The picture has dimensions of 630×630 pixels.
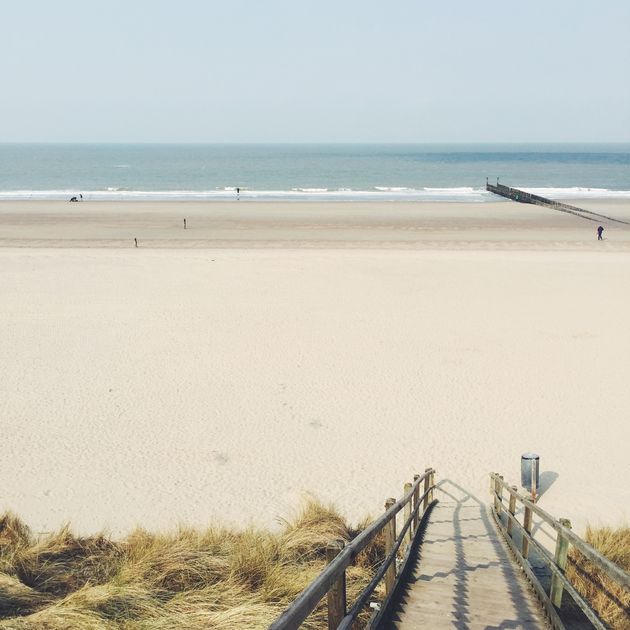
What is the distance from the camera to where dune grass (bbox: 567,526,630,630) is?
16.2 feet

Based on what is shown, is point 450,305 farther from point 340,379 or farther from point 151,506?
point 151,506

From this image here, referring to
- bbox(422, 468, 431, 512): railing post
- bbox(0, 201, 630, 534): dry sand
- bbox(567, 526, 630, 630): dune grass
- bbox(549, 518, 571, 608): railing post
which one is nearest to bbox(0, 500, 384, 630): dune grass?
bbox(422, 468, 431, 512): railing post

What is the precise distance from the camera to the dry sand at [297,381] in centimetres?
948

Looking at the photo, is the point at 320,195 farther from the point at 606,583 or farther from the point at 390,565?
the point at 390,565

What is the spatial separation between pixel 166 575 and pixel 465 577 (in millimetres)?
2830

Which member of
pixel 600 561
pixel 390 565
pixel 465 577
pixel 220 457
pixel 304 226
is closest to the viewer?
pixel 600 561

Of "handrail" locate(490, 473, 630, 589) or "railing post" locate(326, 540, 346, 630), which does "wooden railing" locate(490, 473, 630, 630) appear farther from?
"railing post" locate(326, 540, 346, 630)

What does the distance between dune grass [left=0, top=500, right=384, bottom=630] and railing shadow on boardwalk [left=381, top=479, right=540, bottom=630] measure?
0.72 m

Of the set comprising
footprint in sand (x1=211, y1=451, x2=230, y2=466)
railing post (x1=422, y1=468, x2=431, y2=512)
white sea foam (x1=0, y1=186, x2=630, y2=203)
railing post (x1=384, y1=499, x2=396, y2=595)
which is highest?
white sea foam (x1=0, y1=186, x2=630, y2=203)

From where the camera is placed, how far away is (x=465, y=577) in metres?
5.11

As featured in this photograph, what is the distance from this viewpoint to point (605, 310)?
1877cm

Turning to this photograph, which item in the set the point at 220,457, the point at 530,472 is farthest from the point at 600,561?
the point at 220,457

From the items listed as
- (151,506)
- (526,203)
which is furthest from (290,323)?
(526,203)

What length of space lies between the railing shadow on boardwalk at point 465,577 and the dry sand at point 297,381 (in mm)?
1692
